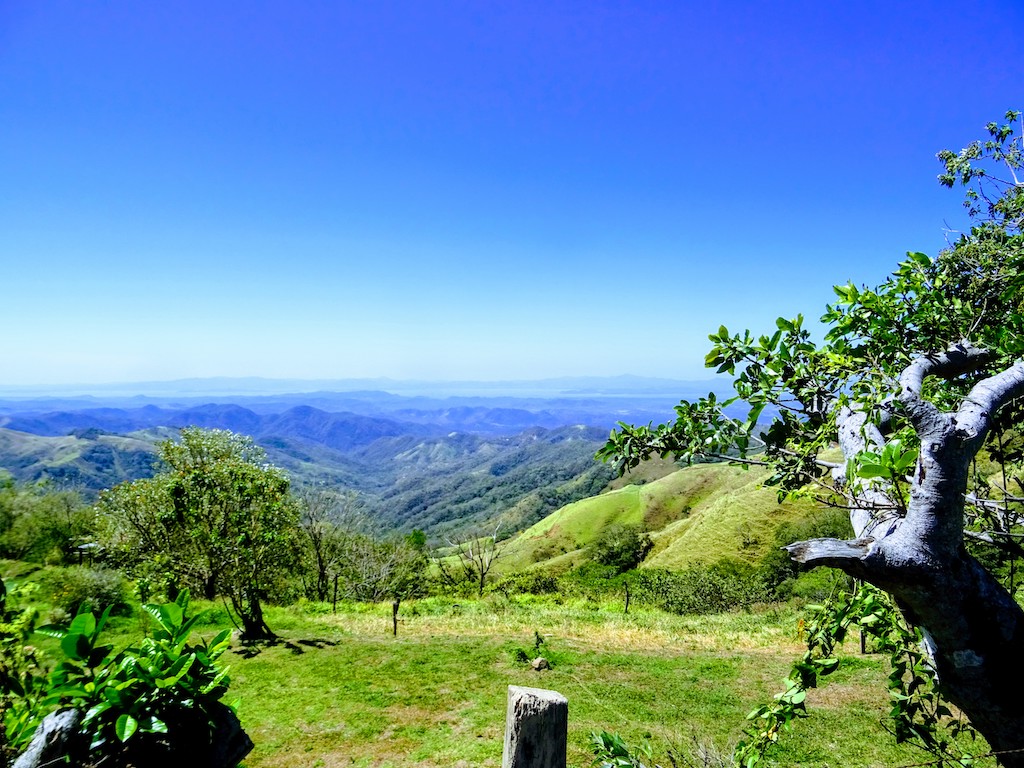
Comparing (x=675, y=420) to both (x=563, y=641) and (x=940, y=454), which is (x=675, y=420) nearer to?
(x=940, y=454)

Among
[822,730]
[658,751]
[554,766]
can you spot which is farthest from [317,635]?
[554,766]

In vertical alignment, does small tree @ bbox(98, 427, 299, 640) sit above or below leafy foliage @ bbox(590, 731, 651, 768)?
below

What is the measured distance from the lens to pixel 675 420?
362 centimetres

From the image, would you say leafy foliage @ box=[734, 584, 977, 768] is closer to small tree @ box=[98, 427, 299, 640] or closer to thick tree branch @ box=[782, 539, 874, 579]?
thick tree branch @ box=[782, 539, 874, 579]

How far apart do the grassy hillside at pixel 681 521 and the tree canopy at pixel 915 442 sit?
6833 cm

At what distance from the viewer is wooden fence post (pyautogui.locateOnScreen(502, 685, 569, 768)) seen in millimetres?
2705

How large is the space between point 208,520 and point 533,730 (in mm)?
17728

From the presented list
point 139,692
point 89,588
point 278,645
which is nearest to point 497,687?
point 278,645

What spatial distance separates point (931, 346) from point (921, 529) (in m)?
1.99

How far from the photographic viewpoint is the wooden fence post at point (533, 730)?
271 cm

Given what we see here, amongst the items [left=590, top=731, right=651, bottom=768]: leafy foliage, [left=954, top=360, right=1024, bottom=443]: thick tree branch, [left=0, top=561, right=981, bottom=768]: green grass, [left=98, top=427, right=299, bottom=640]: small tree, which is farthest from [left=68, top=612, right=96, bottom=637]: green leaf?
[left=98, top=427, right=299, bottom=640]: small tree

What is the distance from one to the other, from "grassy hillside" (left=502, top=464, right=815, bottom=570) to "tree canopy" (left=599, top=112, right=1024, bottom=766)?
6833cm

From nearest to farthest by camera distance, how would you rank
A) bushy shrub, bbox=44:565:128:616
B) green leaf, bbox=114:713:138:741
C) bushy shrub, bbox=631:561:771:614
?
green leaf, bbox=114:713:138:741
bushy shrub, bbox=44:565:128:616
bushy shrub, bbox=631:561:771:614

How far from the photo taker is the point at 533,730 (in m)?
2.70
